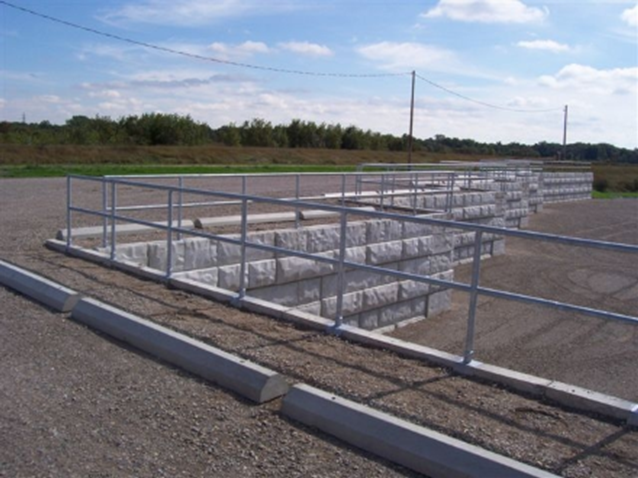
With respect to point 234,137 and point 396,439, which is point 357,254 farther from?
point 234,137

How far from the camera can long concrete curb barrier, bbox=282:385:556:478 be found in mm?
4309

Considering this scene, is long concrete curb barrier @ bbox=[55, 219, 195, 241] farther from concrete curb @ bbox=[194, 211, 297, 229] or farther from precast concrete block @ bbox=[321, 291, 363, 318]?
precast concrete block @ bbox=[321, 291, 363, 318]

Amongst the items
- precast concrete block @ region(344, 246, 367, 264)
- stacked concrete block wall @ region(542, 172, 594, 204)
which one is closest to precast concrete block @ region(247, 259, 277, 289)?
precast concrete block @ region(344, 246, 367, 264)

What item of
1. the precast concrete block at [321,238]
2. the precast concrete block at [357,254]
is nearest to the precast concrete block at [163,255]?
the precast concrete block at [321,238]

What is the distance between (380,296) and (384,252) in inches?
40.7

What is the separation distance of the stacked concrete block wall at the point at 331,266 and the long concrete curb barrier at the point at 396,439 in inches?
235

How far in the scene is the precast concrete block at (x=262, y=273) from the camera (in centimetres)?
1228

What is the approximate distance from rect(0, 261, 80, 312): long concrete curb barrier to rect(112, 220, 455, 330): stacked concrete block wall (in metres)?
1.93

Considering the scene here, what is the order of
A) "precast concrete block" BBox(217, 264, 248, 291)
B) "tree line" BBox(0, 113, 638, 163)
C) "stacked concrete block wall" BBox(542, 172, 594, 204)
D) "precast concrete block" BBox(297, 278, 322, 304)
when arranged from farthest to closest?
1. "tree line" BBox(0, 113, 638, 163)
2. "stacked concrete block wall" BBox(542, 172, 594, 204)
3. "precast concrete block" BBox(297, 278, 322, 304)
4. "precast concrete block" BBox(217, 264, 248, 291)

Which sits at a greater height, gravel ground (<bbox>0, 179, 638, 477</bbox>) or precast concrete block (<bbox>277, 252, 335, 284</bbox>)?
gravel ground (<bbox>0, 179, 638, 477</bbox>)

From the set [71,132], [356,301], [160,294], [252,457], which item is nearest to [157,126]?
[71,132]

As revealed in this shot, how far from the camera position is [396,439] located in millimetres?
4672

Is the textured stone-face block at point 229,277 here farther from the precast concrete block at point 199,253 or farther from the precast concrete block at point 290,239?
the precast concrete block at point 290,239

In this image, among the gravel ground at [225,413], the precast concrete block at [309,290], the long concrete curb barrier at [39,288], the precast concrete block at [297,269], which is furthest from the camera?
the precast concrete block at [309,290]
